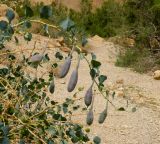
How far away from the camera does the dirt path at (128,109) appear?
489 centimetres

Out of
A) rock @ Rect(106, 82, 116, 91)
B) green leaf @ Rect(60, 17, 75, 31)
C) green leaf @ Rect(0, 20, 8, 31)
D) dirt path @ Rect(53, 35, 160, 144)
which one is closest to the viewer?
green leaf @ Rect(60, 17, 75, 31)

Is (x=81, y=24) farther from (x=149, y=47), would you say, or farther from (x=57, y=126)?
(x=57, y=126)

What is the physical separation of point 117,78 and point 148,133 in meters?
2.60

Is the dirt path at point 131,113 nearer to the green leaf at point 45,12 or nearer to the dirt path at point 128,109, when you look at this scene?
the dirt path at point 128,109

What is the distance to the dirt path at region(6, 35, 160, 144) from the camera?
4886 mm

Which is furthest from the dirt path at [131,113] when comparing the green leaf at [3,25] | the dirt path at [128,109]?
the green leaf at [3,25]

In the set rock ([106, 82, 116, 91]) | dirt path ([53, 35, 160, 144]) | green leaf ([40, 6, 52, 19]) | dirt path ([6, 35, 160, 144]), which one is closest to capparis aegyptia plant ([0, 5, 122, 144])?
green leaf ([40, 6, 52, 19])

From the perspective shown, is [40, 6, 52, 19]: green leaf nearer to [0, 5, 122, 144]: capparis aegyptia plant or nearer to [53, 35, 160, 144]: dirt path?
[0, 5, 122, 144]: capparis aegyptia plant

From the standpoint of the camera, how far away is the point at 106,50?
33.8 ft

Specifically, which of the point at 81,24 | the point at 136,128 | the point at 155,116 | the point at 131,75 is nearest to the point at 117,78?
the point at 131,75

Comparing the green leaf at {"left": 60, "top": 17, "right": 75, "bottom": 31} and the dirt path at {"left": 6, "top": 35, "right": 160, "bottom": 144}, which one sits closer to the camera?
the green leaf at {"left": 60, "top": 17, "right": 75, "bottom": 31}

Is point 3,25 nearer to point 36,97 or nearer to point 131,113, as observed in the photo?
point 36,97

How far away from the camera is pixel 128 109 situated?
5.86m

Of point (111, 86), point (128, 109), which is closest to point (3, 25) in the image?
point (128, 109)
